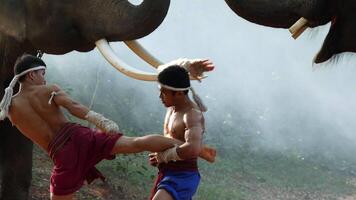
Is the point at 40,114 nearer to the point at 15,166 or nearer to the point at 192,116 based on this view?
the point at 192,116

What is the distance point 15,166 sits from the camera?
5391 mm

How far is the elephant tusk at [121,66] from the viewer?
154 inches

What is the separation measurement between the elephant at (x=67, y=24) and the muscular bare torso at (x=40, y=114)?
0.49 m

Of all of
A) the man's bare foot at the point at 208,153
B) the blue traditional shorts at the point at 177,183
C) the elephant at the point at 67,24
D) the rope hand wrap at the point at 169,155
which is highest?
the elephant at the point at 67,24

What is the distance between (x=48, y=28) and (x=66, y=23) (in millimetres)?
136

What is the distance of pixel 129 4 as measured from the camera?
4.25 metres

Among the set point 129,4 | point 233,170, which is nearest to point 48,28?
point 129,4

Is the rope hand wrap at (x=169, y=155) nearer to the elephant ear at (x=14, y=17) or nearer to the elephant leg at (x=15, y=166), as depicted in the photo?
the elephant ear at (x=14, y=17)

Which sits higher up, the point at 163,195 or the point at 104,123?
the point at 104,123

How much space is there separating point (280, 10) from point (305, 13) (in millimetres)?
128

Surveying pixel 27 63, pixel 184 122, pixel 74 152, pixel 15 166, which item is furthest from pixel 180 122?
pixel 15 166

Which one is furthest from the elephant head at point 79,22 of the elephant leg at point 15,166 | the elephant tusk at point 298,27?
the elephant leg at point 15,166

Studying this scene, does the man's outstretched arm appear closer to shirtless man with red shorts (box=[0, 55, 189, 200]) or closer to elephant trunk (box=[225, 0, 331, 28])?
shirtless man with red shorts (box=[0, 55, 189, 200])

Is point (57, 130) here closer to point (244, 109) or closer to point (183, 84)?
point (183, 84)
